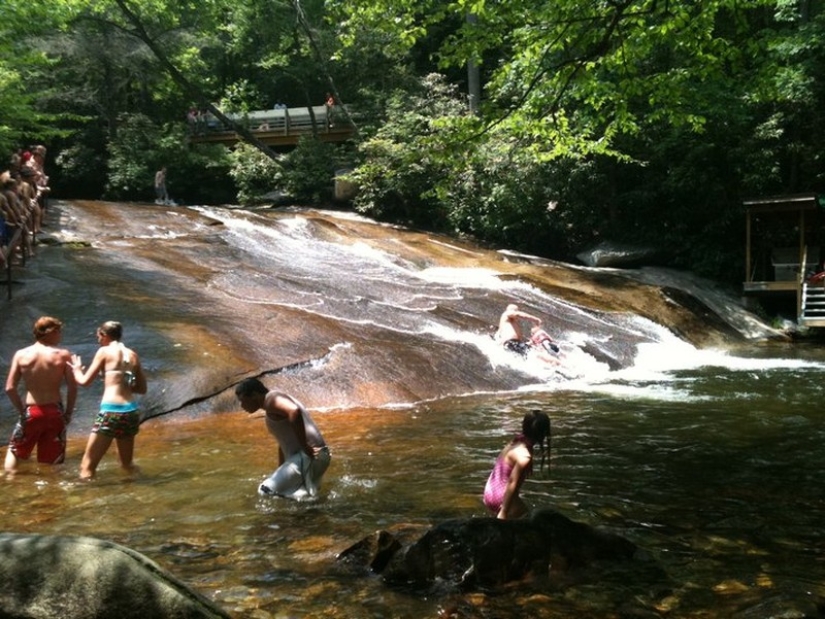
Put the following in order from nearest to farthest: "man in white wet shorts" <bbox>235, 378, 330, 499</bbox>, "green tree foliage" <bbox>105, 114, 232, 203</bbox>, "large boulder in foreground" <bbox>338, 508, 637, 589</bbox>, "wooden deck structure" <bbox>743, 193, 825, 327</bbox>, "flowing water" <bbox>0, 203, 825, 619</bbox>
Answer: "large boulder in foreground" <bbox>338, 508, 637, 589</bbox> → "flowing water" <bbox>0, 203, 825, 619</bbox> → "man in white wet shorts" <bbox>235, 378, 330, 499</bbox> → "wooden deck structure" <bbox>743, 193, 825, 327</bbox> → "green tree foliage" <bbox>105, 114, 232, 203</bbox>

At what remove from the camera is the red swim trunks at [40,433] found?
745cm

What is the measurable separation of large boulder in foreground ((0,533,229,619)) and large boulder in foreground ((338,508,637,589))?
→ 1.84 meters

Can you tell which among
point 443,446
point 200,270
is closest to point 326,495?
point 443,446

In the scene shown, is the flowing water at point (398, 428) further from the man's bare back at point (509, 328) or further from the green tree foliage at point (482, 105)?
the green tree foliage at point (482, 105)

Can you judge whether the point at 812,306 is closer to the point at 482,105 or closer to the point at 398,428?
the point at 398,428

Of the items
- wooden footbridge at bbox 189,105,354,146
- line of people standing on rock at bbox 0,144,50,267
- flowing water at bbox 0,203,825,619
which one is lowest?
flowing water at bbox 0,203,825,619

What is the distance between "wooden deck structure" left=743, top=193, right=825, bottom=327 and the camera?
19.8 meters

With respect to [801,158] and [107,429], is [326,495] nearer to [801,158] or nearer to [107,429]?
[107,429]

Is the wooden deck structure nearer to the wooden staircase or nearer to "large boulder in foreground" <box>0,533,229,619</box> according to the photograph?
the wooden staircase

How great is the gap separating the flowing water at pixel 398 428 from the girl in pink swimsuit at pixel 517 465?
678 millimetres

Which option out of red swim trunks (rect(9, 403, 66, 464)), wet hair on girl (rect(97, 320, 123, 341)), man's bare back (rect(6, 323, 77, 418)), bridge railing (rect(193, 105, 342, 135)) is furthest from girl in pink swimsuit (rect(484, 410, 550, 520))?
bridge railing (rect(193, 105, 342, 135))

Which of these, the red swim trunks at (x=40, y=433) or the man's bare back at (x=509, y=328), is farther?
the man's bare back at (x=509, y=328)

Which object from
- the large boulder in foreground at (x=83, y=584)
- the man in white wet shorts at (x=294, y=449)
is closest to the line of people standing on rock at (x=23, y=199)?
the man in white wet shorts at (x=294, y=449)

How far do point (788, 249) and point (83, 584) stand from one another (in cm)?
2379
